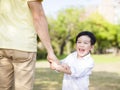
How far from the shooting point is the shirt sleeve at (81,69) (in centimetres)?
338

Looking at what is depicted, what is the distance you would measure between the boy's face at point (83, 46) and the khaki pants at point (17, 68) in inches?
41.2

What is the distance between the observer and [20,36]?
8.01 ft

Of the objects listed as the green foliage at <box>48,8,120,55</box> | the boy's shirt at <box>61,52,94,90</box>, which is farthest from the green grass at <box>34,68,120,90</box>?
the green foliage at <box>48,8,120,55</box>

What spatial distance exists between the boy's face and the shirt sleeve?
0.36 ft

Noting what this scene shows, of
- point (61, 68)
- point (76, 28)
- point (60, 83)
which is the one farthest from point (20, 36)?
point (76, 28)

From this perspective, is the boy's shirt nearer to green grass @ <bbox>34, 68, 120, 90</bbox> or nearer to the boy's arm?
the boy's arm

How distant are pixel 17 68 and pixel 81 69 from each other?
3.52 feet

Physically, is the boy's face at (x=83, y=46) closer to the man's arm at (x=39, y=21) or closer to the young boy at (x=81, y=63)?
the young boy at (x=81, y=63)

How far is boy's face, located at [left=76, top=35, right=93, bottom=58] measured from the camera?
138 inches

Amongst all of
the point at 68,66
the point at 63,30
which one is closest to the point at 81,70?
the point at 68,66

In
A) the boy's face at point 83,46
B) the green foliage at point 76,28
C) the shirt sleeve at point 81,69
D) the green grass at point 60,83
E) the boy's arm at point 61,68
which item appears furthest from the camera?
the green foliage at point 76,28

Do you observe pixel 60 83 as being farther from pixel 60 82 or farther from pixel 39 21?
pixel 39 21

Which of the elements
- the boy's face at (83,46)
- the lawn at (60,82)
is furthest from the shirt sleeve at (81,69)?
the lawn at (60,82)

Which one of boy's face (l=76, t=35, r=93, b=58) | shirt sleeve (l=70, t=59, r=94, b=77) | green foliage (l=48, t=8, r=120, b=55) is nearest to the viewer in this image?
shirt sleeve (l=70, t=59, r=94, b=77)
